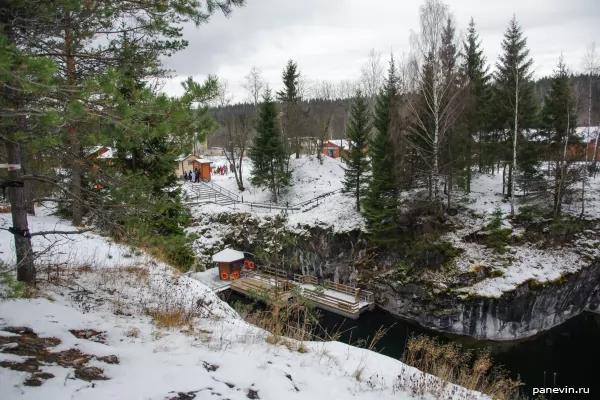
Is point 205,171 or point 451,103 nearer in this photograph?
point 451,103

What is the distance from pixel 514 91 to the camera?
61.1ft

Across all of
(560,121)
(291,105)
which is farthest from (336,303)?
(291,105)

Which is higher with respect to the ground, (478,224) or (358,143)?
(358,143)

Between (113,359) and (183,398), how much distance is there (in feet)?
3.58

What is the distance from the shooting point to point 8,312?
4223 millimetres

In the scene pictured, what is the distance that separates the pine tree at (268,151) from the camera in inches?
1058

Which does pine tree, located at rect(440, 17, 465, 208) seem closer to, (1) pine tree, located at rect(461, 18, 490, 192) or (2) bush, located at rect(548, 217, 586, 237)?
(1) pine tree, located at rect(461, 18, 490, 192)

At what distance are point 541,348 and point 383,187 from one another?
33.1 feet

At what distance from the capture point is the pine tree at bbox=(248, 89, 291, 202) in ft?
88.2

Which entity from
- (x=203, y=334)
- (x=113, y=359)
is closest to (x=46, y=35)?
(x=113, y=359)

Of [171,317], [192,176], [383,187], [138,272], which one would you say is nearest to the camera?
[171,317]

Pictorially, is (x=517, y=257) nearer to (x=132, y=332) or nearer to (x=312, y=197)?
(x=312, y=197)

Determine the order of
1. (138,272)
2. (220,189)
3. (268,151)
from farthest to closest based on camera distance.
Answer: (220,189) → (268,151) → (138,272)

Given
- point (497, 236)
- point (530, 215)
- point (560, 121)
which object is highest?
point (560, 121)
